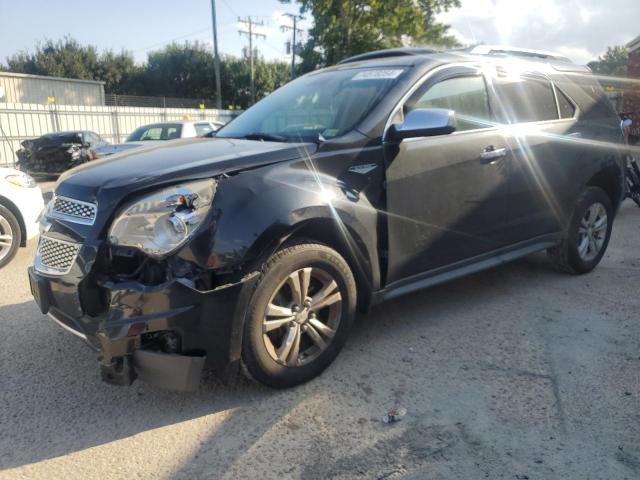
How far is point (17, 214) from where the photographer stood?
5.73m

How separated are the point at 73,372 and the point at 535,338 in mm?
2961

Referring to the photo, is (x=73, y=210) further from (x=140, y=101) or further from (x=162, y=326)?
(x=140, y=101)

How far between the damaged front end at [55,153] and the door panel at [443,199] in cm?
1387

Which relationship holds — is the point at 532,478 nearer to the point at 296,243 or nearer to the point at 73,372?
the point at 296,243

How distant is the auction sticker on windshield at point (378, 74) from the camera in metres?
3.56

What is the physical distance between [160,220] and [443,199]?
73.2 inches

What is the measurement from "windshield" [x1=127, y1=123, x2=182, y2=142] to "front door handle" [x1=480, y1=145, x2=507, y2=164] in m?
9.21

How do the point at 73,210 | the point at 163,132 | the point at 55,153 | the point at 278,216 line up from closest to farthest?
the point at 278,216 → the point at 73,210 → the point at 163,132 → the point at 55,153

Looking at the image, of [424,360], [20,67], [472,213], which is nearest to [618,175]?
[472,213]

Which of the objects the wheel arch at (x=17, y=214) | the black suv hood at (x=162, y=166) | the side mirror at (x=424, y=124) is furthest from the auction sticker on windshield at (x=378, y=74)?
the wheel arch at (x=17, y=214)

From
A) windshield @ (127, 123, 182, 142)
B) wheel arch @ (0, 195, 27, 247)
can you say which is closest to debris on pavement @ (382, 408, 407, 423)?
wheel arch @ (0, 195, 27, 247)

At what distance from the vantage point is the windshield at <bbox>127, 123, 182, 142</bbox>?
468 inches

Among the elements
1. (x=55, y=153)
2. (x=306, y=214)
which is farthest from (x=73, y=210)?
(x=55, y=153)

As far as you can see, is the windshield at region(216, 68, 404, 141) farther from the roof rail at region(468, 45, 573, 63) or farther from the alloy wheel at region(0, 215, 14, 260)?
the alloy wheel at region(0, 215, 14, 260)
